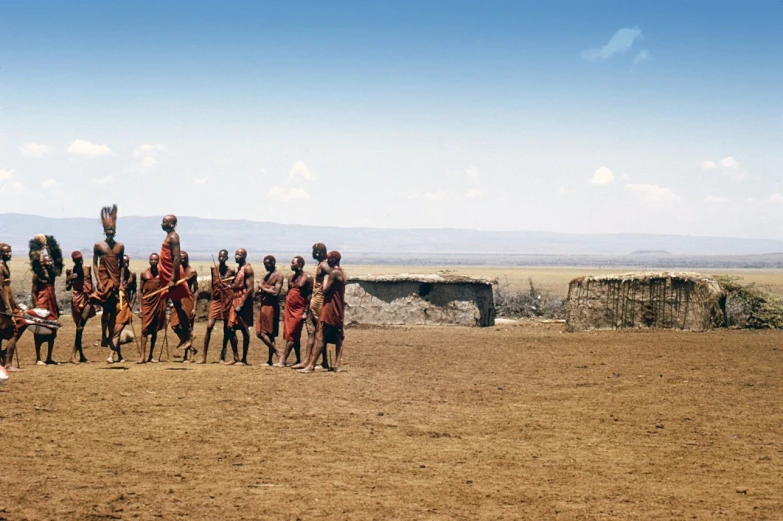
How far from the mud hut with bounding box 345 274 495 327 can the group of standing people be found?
313 inches

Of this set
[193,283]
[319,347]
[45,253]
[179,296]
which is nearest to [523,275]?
[193,283]

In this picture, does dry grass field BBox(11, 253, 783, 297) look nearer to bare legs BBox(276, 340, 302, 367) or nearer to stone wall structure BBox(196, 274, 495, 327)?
stone wall structure BBox(196, 274, 495, 327)

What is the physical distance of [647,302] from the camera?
63.1ft

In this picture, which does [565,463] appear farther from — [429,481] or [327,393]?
[327,393]

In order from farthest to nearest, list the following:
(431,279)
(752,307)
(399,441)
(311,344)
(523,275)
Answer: (523,275) → (431,279) → (752,307) → (311,344) → (399,441)

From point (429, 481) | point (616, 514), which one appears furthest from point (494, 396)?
point (616, 514)

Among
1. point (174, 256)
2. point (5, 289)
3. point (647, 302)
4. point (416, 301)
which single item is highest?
point (174, 256)

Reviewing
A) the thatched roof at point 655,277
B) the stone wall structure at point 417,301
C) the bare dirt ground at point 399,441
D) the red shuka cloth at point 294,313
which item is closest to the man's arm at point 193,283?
the bare dirt ground at point 399,441

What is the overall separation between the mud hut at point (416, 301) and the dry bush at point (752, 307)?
5480 mm

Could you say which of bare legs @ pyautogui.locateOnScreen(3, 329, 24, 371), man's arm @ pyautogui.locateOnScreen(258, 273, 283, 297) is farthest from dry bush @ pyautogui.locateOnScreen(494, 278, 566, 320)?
bare legs @ pyautogui.locateOnScreen(3, 329, 24, 371)

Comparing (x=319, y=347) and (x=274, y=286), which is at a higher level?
(x=274, y=286)

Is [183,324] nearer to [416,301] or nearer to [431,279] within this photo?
[431,279]

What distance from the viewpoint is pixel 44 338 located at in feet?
43.2

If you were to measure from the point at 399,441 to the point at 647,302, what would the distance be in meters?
11.6
